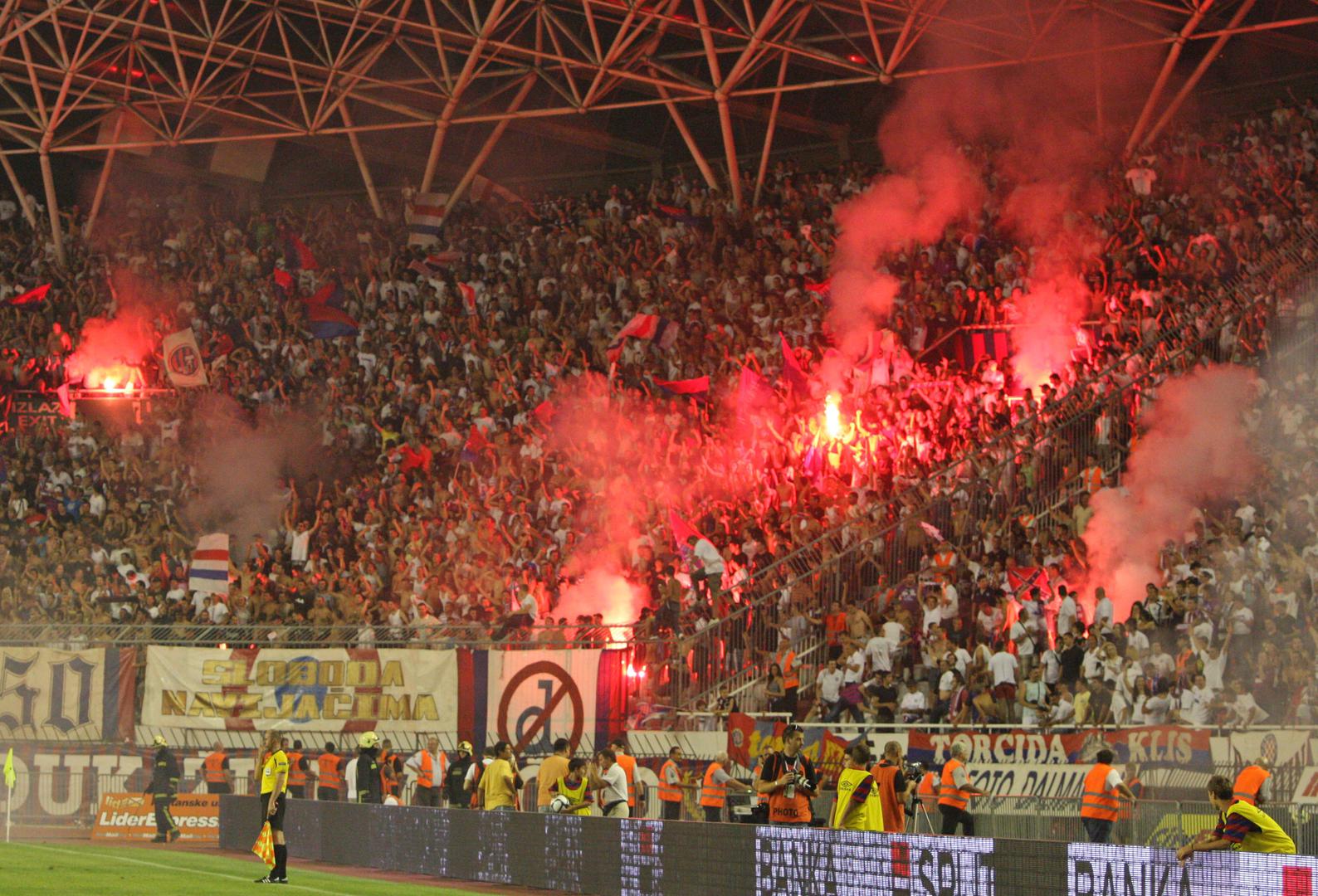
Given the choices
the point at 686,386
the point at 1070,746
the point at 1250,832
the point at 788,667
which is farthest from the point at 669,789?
the point at 686,386

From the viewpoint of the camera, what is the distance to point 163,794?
2419 centimetres

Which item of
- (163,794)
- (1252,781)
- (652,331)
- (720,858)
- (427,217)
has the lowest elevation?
(720,858)

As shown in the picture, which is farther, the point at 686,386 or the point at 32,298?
the point at 32,298

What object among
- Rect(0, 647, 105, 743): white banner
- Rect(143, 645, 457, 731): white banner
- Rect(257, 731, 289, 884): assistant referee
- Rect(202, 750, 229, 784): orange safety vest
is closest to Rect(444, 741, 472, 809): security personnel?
Rect(143, 645, 457, 731): white banner

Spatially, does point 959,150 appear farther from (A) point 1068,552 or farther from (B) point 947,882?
(B) point 947,882

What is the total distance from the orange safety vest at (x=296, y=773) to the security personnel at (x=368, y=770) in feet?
4.14

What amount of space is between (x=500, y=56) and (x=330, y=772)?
1668cm

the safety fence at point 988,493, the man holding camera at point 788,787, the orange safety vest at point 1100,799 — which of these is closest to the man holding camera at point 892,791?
the man holding camera at point 788,787

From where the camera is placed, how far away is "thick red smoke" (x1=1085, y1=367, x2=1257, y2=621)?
21.5 metres

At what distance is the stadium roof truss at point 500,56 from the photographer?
2942 centimetres

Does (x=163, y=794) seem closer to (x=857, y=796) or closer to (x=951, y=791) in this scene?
(x=951, y=791)

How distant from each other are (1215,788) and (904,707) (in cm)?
934

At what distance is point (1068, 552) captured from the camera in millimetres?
22016

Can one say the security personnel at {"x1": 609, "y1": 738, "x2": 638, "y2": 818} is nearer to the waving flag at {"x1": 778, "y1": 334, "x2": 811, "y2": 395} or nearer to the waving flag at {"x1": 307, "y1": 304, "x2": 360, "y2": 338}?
the waving flag at {"x1": 778, "y1": 334, "x2": 811, "y2": 395}
